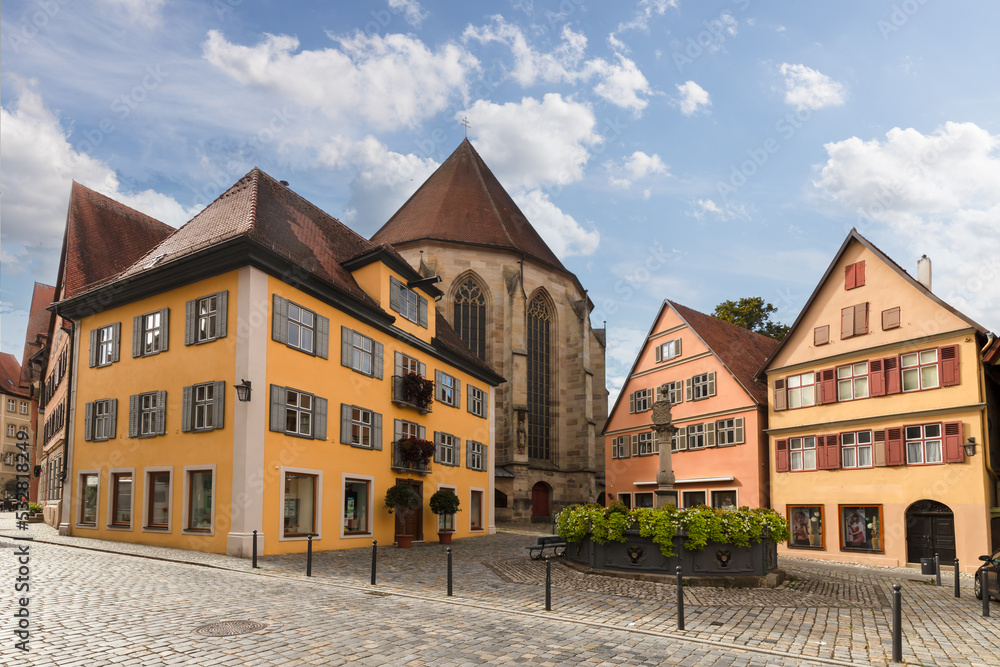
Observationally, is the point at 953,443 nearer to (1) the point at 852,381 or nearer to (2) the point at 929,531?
(2) the point at 929,531

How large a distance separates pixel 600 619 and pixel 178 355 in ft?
44.6

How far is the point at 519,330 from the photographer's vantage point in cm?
4334

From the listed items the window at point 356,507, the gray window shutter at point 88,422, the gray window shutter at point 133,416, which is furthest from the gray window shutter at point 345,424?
the gray window shutter at point 88,422

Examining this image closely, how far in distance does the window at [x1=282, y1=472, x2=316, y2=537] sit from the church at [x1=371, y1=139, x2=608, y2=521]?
72.5ft

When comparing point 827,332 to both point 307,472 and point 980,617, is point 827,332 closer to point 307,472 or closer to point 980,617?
point 980,617

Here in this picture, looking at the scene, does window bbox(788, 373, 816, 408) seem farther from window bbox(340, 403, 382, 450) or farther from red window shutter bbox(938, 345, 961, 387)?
window bbox(340, 403, 382, 450)

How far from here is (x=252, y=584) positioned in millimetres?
12734

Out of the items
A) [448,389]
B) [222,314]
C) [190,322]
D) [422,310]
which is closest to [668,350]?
[448,389]

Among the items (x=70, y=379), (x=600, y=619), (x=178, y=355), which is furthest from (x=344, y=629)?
(x=70, y=379)

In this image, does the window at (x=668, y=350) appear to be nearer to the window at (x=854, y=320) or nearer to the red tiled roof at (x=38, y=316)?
→ the window at (x=854, y=320)

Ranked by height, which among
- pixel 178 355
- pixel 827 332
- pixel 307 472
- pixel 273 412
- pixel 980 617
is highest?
pixel 827 332

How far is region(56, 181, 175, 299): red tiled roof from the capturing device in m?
25.4

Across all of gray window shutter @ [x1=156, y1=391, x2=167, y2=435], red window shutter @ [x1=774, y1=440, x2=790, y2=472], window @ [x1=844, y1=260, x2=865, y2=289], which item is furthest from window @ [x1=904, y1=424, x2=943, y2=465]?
gray window shutter @ [x1=156, y1=391, x2=167, y2=435]

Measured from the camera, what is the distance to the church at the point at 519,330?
42812 mm
